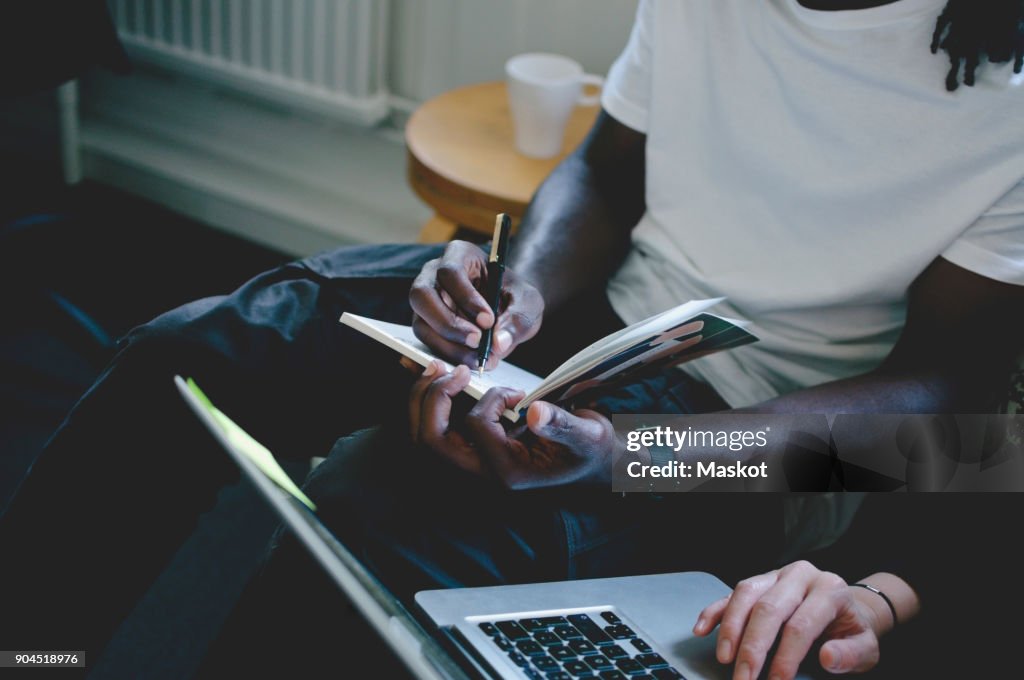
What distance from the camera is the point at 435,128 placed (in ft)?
5.01

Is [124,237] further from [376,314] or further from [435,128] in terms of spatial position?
[376,314]

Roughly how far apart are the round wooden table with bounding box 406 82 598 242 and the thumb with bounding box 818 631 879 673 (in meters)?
0.82

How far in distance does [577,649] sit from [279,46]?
1658 millimetres

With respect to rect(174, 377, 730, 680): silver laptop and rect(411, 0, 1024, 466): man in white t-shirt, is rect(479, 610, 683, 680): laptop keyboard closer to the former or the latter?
rect(174, 377, 730, 680): silver laptop

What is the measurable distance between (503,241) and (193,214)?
62.3 inches

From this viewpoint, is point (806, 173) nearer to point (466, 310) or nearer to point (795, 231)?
point (795, 231)

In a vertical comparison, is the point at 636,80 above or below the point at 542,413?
above

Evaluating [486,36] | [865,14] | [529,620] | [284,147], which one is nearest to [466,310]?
[529,620]

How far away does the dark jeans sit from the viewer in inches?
33.5

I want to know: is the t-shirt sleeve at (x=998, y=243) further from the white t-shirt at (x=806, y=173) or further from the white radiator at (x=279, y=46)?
the white radiator at (x=279, y=46)

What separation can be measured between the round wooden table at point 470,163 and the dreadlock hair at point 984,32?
62 cm

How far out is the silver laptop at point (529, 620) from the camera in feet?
1.91

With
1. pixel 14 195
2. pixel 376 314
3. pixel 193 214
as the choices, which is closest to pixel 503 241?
pixel 376 314

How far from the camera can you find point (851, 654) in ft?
2.25
